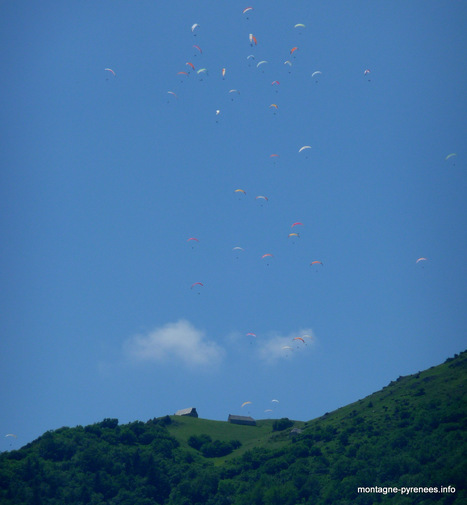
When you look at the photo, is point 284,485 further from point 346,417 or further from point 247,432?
point 247,432

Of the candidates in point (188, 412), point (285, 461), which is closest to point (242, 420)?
point (188, 412)

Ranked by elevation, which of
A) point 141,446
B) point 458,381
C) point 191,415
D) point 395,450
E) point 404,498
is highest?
point 191,415

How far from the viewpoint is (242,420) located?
15950 cm

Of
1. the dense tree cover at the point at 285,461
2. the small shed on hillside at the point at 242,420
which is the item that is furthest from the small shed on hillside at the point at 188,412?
the dense tree cover at the point at 285,461

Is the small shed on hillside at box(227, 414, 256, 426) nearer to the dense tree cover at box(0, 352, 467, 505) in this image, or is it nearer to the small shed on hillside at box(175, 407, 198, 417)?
the small shed on hillside at box(175, 407, 198, 417)

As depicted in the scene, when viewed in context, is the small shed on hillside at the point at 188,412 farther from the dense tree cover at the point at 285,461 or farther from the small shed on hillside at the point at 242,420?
the dense tree cover at the point at 285,461

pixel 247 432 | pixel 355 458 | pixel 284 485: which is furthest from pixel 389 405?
pixel 247 432

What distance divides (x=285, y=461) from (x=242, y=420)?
1841 inches

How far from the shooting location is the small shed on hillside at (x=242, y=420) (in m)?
159

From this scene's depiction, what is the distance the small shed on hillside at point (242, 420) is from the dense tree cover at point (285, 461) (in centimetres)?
2240

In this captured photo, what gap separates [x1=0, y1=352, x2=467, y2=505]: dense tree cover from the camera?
94.4 metres

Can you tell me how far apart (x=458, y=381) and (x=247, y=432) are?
50.6 meters

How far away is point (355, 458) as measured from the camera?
104 m

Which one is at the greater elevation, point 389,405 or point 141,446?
point 141,446
